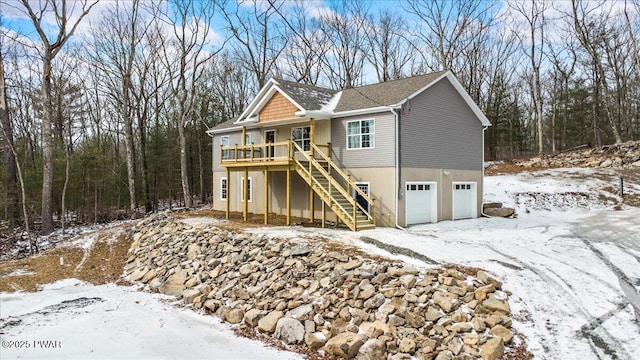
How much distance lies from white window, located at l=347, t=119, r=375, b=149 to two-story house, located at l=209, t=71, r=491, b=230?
4cm

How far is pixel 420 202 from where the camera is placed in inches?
630

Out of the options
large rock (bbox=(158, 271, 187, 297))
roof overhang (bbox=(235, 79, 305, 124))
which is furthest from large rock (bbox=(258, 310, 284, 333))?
roof overhang (bbox=(235, 79, 305, 124))

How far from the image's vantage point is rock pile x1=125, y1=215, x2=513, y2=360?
284 inches

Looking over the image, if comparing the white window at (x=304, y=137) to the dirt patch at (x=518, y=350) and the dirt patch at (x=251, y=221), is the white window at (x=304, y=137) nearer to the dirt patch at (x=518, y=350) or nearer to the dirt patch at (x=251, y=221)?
the dirt patch at (x=251, y=221)

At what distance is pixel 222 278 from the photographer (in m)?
11.1

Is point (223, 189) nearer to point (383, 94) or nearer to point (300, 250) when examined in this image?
point (383, 94)

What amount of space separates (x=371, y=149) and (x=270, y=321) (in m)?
8.73

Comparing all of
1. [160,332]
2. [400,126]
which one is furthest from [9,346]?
[400,126]

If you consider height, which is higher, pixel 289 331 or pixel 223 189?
pixel 223 189

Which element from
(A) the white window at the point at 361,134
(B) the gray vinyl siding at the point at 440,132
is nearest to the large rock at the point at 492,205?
(B) the gray vinyl siding at the point at 440,132

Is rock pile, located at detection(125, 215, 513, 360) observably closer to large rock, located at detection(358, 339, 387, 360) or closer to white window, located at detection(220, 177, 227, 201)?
large rock, located at detection(358, 339, 387, 360)

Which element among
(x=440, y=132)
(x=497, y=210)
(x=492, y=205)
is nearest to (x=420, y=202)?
(x=440, y=132)

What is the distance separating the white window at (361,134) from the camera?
15681 millimetres

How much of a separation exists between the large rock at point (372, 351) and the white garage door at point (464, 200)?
11441 mm
